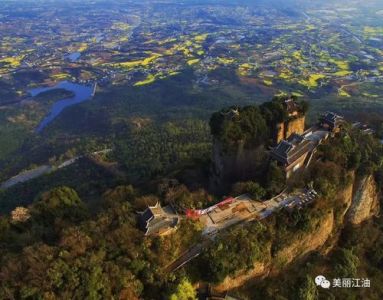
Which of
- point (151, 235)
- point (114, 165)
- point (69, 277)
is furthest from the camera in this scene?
point (114, 165)

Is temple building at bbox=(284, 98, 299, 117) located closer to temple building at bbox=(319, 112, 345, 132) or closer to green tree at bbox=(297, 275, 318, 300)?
temple building at bbox=(319, 112, 345, 132)

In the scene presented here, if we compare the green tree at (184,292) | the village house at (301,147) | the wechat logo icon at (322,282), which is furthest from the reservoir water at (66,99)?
the wechat logo icon at (322,282)

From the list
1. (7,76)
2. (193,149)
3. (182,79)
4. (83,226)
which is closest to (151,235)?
(83,226)

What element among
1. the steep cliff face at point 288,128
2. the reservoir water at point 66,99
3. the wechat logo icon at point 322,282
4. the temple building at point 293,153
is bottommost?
the reservoir water at point 66,99

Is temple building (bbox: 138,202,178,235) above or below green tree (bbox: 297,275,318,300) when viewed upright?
above

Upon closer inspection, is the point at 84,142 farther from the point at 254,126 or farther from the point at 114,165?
the point at 254,126

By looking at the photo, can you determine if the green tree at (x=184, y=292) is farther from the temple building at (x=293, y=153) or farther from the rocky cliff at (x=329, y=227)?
the temple building at (x=293, y=153)

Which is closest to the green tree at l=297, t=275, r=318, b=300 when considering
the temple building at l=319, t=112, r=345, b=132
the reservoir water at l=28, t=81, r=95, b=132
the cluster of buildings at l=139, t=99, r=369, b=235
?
the cluster of buildings at l=139, t=99, r=369, b=235
